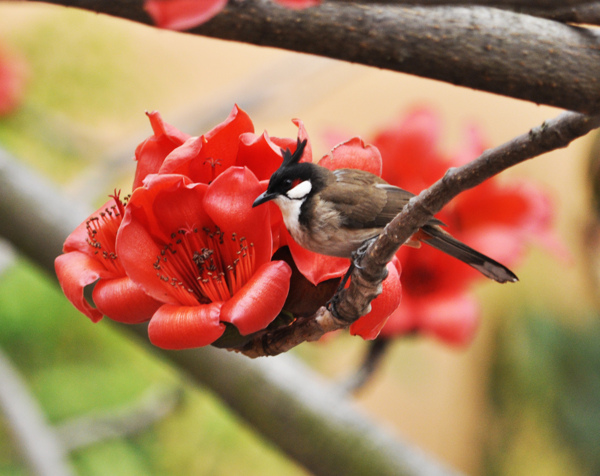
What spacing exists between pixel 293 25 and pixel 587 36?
0.16 metres

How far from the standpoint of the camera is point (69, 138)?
158 cm

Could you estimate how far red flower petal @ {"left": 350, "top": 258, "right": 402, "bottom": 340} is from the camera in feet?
0.75

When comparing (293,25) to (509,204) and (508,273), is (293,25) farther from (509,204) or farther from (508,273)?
(509,204)

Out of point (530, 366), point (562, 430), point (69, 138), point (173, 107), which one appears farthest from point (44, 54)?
point (562, 430)

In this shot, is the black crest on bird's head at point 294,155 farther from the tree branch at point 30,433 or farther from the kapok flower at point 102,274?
the tree branch at point 30,433

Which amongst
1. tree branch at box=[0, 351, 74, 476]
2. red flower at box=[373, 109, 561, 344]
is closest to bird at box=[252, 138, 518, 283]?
red flower at box=[373, 109, 561, 344]

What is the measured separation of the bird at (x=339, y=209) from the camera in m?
0.23

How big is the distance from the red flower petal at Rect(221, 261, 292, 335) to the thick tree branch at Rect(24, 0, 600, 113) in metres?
0.16

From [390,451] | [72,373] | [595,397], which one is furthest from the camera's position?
[595,397]

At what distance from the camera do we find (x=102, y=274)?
0.79 feet

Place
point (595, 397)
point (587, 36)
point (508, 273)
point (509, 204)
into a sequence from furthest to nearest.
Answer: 1. point (595, 397)
2. point (509, 204)
3. point (587, 36)
4. point (508, 273)

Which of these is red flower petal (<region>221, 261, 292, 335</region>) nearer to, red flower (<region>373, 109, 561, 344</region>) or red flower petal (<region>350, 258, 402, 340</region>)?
red flower petal (<region>350, 258, 402, 340</region>)

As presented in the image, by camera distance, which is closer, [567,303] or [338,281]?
[338,281]

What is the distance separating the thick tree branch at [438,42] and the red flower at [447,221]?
0.19 metres
